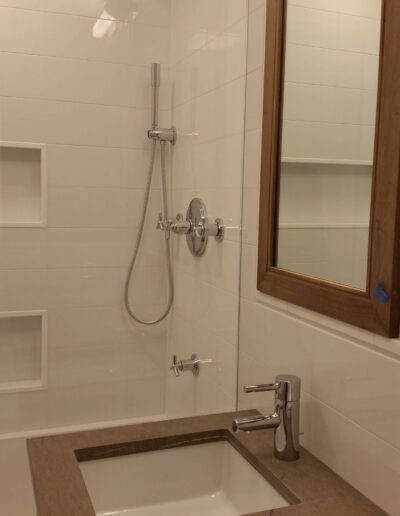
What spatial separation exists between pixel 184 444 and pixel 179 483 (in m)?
0.09

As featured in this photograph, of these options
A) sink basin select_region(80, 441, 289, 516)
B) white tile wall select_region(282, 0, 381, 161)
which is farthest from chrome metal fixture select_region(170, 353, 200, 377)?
white tile wall select_region(282, 0, 381, 161)

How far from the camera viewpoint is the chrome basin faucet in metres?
1.20

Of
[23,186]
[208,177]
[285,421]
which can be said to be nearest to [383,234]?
[285,421]

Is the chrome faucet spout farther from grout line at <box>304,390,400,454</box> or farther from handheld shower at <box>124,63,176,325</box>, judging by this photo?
handheld shower at <box>124,63,176,325</box>

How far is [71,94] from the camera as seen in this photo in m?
2.16

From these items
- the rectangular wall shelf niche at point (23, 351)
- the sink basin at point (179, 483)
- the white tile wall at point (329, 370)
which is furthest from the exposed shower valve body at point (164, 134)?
the sink basin at point (179, 483)

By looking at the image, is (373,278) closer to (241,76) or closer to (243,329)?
(243,329)

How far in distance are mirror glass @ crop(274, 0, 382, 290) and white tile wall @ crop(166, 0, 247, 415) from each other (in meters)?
0.28

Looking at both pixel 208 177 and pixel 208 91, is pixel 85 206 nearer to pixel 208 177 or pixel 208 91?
pixel 208 177

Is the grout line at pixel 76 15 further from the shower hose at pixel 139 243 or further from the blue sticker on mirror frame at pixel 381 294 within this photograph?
the blue sticker on mirror frame at pixel 381 294

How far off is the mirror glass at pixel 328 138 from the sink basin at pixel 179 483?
1.62 feet

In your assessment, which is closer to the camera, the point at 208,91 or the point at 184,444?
the point at 184,444

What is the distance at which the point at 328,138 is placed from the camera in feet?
4.22

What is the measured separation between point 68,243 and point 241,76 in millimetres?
990
